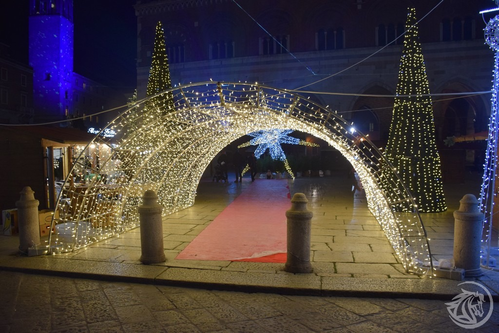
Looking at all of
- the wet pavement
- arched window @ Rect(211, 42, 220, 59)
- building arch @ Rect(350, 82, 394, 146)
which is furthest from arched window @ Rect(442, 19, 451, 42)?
the wet pavement

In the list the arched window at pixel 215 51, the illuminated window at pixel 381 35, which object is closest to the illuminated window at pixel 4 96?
the arched window at pixel 215 51

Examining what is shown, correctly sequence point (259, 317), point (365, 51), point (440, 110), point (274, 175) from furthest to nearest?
point (365, 51), point (440, 110), point (274, 175), point (259, 317)

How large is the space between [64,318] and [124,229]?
15.2ft

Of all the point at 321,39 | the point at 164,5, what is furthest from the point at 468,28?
the point at 164,5

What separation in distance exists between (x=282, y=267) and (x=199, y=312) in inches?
72.4

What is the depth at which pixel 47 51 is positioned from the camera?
4488cm

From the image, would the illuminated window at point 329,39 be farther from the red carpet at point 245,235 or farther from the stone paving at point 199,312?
the stone paving at point 199,312

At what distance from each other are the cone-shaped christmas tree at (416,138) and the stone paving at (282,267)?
186 cm

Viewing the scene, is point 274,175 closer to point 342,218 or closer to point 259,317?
point 342,218

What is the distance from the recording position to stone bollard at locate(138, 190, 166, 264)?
21.1ft

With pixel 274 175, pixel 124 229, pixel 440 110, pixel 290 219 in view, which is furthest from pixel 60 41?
pixel 290 219

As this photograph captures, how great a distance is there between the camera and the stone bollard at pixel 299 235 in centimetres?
587

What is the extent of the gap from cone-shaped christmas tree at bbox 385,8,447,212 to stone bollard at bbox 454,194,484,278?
581 cm

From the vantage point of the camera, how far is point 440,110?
85.1ft
